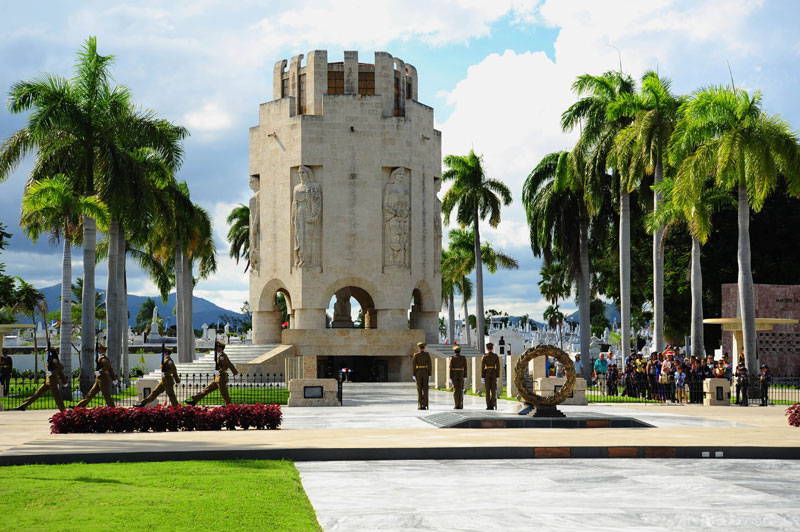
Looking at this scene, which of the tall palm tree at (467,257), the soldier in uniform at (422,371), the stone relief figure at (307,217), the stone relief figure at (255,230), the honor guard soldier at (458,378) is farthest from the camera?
the tall palm tree at (467,257)

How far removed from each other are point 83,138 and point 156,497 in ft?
79.5

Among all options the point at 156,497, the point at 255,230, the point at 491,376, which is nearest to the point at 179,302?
the point at 255,230

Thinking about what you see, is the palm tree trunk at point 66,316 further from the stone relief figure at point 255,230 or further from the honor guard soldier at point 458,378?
the stone relief figure at point 255,230

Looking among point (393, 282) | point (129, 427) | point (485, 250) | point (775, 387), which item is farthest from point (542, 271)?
point (129, 427)

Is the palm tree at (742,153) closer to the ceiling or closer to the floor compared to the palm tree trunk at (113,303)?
closer to the ceiling

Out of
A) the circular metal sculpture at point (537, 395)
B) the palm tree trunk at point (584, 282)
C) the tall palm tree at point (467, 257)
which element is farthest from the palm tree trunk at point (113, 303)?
the tall palm tree at point (467, 257)

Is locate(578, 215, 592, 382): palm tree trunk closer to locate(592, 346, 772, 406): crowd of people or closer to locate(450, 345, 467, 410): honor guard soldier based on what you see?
locate(592, 346, 772, 406): crowd of people

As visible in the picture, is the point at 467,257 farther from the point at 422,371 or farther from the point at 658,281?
the point at 422,371

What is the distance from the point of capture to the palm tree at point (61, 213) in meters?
28.9

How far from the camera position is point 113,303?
3378cm

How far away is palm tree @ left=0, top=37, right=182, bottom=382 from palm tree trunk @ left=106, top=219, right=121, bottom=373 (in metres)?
1.39

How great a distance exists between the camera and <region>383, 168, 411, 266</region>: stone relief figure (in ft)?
159

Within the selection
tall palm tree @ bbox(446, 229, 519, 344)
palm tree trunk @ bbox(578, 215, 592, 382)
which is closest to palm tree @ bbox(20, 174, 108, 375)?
palm tree trunk @ bbox(578, 215, 592, 382)

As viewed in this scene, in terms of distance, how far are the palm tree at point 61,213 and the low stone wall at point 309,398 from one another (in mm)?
8654
